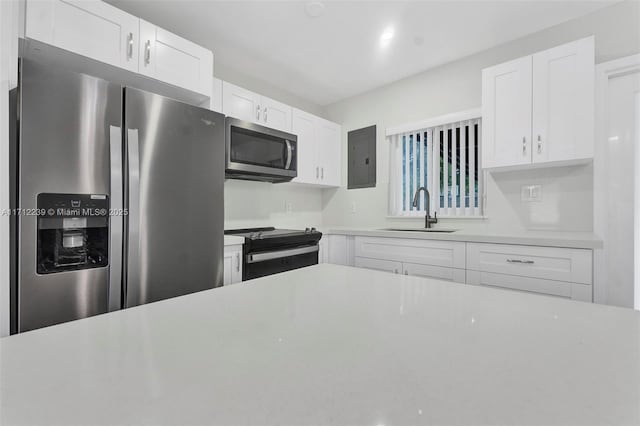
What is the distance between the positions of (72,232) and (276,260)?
51.9 inches

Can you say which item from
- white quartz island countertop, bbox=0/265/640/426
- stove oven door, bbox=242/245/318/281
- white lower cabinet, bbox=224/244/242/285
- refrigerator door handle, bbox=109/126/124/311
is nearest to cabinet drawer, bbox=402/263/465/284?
stove oven door, bbox=242/245/318/281

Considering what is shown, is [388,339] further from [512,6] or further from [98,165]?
[512,6]

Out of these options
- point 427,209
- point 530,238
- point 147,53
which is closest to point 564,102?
point 530,238

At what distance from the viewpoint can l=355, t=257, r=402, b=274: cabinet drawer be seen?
249 centimetres

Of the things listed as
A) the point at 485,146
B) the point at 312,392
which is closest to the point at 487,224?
the point at 485,146

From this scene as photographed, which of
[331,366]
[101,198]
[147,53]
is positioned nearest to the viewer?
[331,366]

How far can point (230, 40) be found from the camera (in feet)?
8.24

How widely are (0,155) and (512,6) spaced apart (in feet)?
9.45

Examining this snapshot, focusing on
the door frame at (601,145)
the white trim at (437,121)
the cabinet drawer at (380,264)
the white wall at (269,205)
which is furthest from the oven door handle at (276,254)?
the door frame at (601,145)

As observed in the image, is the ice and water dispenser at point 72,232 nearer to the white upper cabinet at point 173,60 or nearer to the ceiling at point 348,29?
the white upper cabinet at point 173,60

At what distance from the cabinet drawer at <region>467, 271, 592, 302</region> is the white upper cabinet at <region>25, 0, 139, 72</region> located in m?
2.56

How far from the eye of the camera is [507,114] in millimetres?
2215

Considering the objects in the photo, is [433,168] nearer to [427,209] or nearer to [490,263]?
[427,209]

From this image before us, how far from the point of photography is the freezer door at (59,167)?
130 cm
